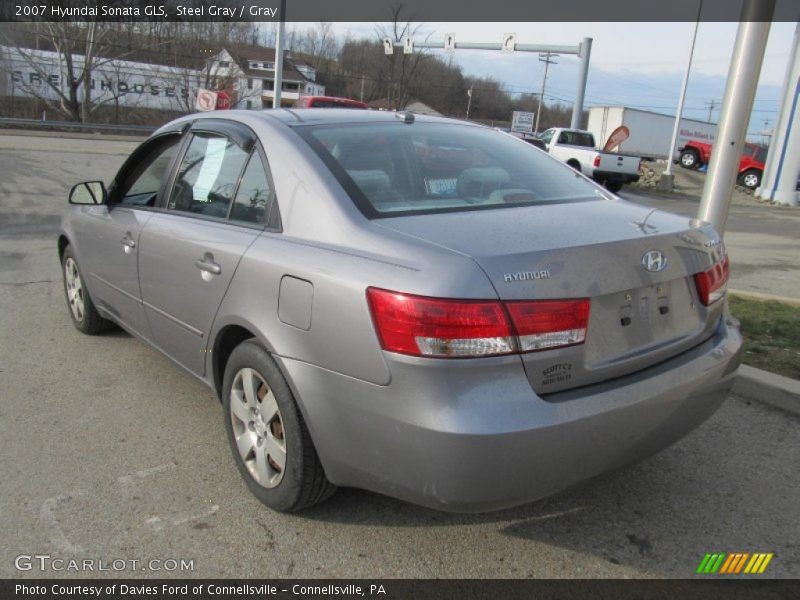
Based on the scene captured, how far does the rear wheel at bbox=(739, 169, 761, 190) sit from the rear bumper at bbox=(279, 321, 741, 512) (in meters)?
29.2

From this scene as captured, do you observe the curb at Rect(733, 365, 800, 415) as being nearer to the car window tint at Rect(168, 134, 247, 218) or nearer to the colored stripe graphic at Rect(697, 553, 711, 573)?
the colored stripe graphic at Rect(697, 553, 711, 573)

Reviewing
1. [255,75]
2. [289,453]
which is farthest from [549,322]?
[255,75]

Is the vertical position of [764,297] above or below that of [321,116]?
below

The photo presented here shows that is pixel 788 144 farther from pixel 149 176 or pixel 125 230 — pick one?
pixel 125 230

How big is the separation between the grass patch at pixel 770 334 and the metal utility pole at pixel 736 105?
879 millimetres

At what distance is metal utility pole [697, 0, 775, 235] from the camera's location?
4.59 meters

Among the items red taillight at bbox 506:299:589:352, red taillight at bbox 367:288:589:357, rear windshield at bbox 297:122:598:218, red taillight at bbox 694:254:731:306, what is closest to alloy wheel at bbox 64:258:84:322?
rear windshield at bbox 297:122:598:218

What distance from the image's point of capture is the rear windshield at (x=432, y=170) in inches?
104

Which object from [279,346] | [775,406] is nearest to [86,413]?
[279,346]

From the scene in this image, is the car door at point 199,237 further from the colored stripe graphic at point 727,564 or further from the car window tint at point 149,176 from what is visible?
the colored stripe graphic at point 727,564

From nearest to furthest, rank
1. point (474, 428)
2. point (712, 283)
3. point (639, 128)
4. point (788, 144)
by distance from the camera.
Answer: point (474, 428) < point (712, 283) < point (788, 144) < point (639, 128)

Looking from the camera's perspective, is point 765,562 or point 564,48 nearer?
point 765,562

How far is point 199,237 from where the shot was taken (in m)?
3.07

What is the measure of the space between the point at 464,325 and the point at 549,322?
294 millimetres
